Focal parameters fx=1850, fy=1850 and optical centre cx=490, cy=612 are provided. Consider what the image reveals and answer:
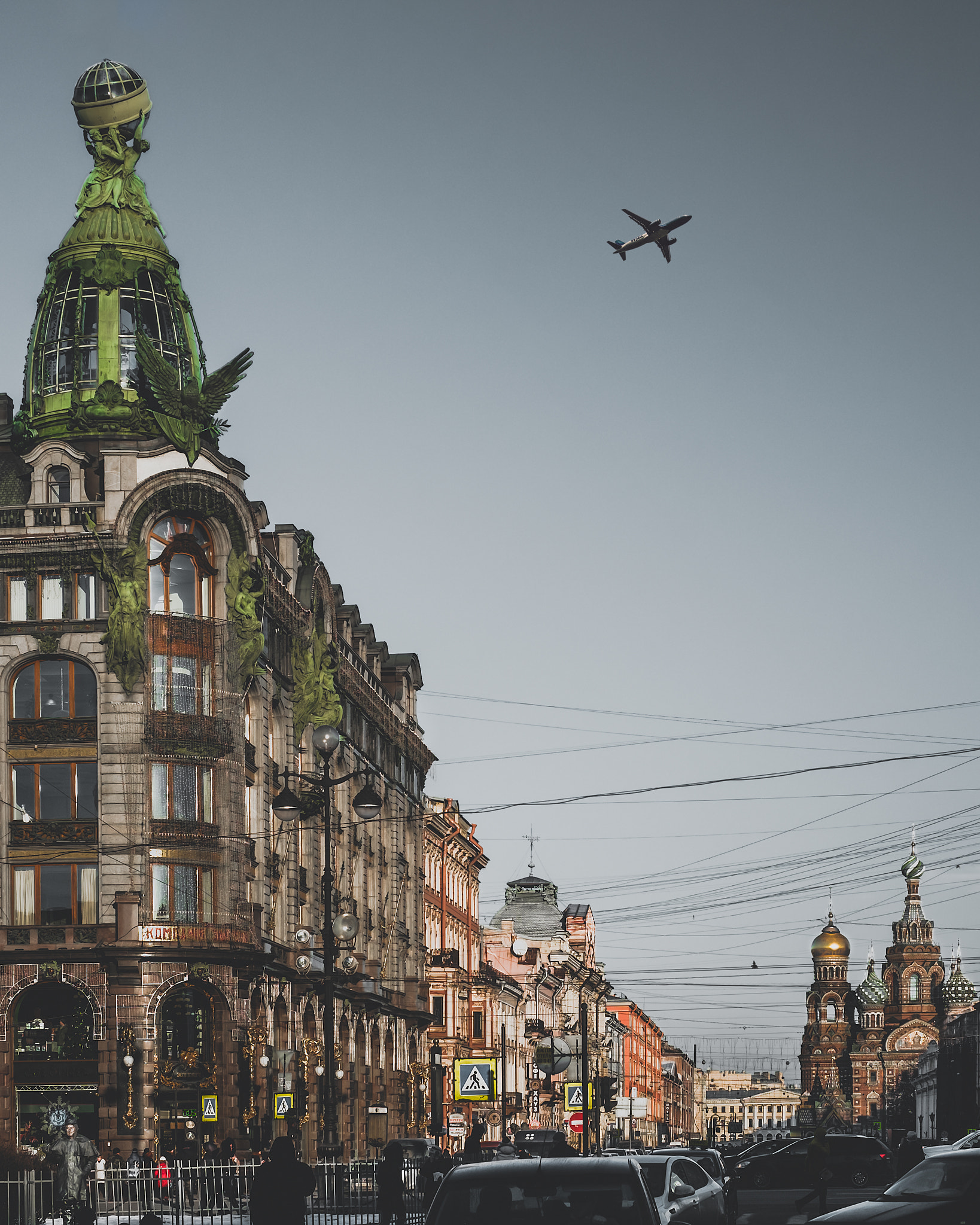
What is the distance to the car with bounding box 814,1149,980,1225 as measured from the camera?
1748 cm

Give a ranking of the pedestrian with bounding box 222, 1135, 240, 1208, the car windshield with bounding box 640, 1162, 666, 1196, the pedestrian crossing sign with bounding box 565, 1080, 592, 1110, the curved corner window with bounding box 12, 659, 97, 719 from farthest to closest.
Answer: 1. the curved corner window with bounding box 12, 659, 97, 719
2. the pedestrian crossing sign with bounding box 565, 1080, 592, 1110
3. the pedestrian with bounding box 222, 1135, 240, 1208
4. the car windshield with bounding box 640, 1162, 666, 1196

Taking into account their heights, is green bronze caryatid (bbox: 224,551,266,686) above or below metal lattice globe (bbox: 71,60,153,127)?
below

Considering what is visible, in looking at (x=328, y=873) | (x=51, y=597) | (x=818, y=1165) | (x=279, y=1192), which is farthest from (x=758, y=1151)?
(x=279, y=1192)

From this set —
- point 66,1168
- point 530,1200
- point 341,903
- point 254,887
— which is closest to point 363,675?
point 341,903

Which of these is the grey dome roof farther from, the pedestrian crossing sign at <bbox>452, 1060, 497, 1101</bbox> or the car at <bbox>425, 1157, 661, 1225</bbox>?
the car at <bbox>425, 1157, 661, 1225</bbox>

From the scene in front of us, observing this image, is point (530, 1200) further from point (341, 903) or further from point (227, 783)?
point (341, 903)

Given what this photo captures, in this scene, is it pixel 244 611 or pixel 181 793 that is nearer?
pixel 181 793

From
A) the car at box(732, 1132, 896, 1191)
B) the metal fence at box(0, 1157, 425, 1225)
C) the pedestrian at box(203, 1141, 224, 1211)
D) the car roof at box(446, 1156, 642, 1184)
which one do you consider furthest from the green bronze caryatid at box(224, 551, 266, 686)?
the car roof at box(446, 1156, 642, 1184)

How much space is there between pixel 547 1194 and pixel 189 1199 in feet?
72.6

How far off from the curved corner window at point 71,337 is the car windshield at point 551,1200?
171ft

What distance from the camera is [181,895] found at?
57.3 meters

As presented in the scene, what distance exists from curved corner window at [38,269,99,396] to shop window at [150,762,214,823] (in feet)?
47.3

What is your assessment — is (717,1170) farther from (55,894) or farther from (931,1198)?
(55,894)

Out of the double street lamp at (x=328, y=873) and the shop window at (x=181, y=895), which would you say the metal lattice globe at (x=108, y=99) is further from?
the double street lamp at (x=328, y=873)
